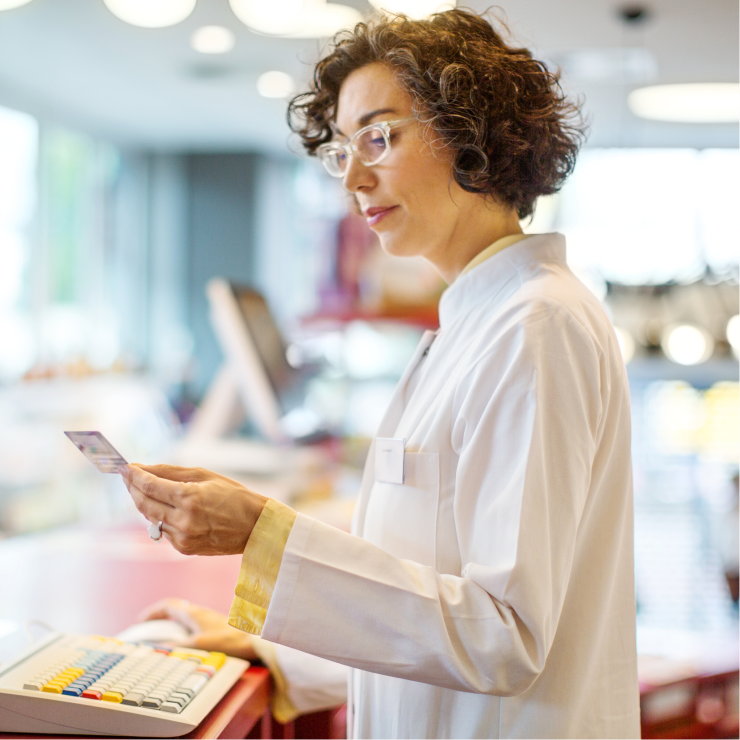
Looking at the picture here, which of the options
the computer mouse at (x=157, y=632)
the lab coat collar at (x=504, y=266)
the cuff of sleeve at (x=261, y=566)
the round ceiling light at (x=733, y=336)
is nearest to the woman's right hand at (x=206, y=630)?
the computer mouse at (x=157, y=632)

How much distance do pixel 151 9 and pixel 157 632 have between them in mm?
3138

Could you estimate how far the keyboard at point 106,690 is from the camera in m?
0.83

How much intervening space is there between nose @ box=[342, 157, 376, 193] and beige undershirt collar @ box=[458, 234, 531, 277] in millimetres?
167

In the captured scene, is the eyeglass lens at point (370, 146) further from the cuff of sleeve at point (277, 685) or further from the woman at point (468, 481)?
the cuff of sleeve at point (277, 685)

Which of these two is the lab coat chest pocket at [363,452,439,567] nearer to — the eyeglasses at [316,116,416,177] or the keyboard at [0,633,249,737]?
the keyboard at [0,633,249,737]

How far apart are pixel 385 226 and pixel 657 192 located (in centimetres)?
614

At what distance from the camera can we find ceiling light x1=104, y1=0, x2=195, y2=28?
11.1 ft

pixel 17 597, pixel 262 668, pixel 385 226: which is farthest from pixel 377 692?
pixel 17 597

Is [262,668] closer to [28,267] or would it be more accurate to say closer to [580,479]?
[580,479]

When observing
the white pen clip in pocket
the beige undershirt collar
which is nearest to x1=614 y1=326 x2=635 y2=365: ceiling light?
the beige undershirt collar

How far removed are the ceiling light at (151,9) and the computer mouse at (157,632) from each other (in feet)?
9.69

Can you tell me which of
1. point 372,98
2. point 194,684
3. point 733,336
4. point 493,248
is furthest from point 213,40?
point 194,684

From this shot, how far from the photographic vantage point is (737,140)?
6.26m

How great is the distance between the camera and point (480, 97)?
991 mm
